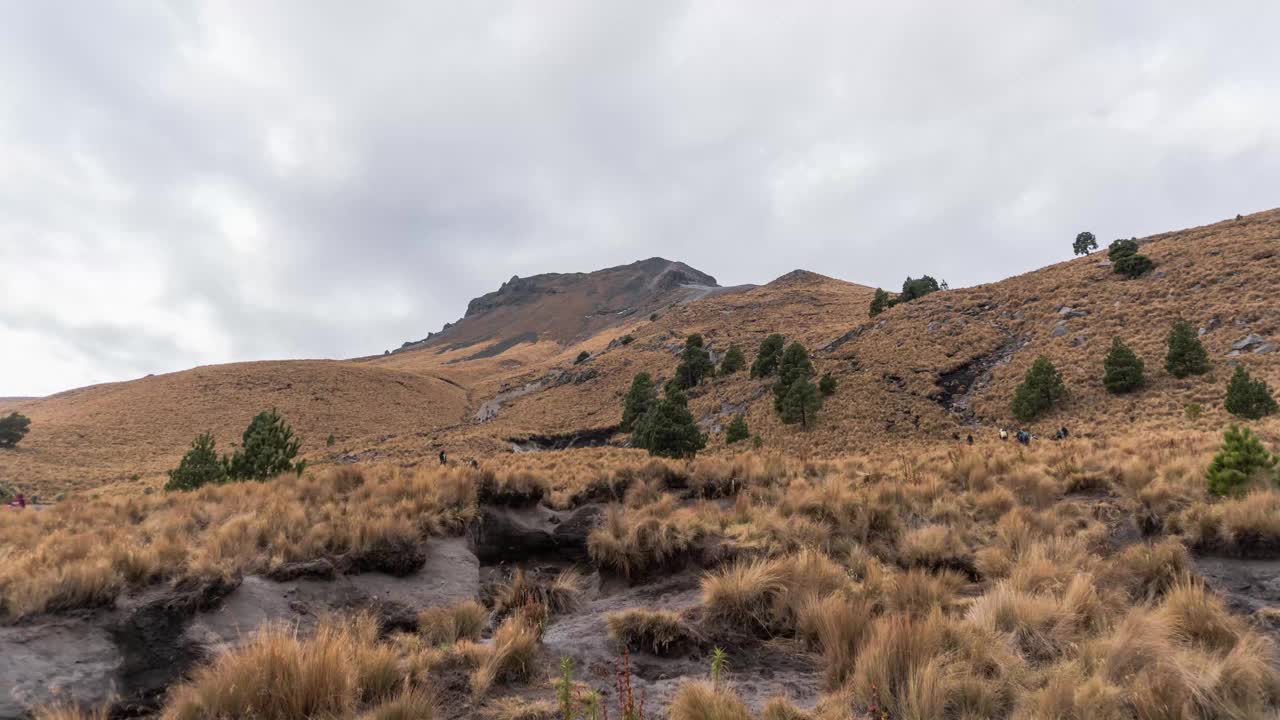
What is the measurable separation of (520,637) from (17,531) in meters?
9.06

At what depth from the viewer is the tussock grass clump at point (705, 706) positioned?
377 centimetres

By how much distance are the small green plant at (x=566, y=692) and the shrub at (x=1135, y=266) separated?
61.8 metres

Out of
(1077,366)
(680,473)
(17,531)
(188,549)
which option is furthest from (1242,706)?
(1077,366)

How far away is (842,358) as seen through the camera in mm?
49688

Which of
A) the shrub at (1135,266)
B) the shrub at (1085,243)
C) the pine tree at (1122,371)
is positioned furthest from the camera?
the shrub at (1085,243)

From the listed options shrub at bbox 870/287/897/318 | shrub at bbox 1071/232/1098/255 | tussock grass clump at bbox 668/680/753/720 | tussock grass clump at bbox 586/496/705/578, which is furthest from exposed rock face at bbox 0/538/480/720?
shrub at bbox 1071/232/1098/255

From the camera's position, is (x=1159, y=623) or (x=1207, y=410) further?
(x=1207, y=410)

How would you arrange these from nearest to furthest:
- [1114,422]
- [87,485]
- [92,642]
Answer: [92,642] → [1114,422] → [87,485]

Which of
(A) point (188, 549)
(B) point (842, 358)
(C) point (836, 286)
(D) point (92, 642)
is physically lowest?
(D) point (92, 642)

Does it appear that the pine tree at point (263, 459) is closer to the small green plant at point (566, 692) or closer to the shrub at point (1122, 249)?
the small green plant at point (566, 692)

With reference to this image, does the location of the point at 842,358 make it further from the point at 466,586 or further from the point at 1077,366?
the point at 466,586

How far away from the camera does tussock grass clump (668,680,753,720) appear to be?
3.77 metres

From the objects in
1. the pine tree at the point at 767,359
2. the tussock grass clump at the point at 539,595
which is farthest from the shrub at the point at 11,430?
the tussock grass clump at the point at 539,595

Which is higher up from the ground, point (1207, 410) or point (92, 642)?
point (92, 642)
